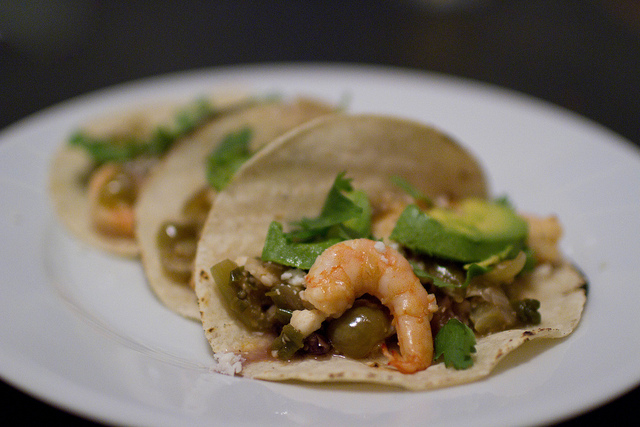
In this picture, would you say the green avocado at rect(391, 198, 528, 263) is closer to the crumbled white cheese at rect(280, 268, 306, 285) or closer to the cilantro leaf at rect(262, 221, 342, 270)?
the cilantro leaf at rect(262, 221, 342, 270)

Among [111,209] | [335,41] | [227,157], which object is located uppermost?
[227,157]

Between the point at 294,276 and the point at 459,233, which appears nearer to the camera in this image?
the point at 294,276

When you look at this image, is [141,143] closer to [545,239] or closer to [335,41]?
[545,239]

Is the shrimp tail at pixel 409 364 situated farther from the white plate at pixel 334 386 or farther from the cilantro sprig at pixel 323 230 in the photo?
the cilantro sprig at pixel 323 230

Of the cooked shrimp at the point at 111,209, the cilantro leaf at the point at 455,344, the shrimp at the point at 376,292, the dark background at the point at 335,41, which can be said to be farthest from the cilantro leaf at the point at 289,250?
the dark background at the point at 335,41

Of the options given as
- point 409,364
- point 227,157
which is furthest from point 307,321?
point 227,157

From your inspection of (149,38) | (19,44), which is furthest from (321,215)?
(19,44)

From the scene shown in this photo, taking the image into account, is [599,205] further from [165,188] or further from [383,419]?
[165,188]
